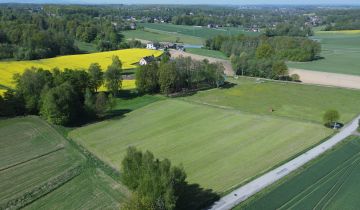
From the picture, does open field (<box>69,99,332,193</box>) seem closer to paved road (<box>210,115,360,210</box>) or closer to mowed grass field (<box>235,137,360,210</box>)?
paved road (<box>210,115,360,210</box>)

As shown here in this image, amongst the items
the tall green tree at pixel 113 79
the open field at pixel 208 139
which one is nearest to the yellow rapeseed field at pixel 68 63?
the tall green tree at pixel 113 79

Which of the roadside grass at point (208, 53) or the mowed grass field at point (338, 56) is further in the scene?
the roadside grass at point (208, 53)

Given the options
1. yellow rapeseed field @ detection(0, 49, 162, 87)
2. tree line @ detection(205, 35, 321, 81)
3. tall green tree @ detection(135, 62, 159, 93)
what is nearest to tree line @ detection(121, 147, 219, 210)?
tall green tree @ detection(135, 62, 159, 93)

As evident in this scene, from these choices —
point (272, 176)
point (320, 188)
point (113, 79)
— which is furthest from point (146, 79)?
point (320, 188)

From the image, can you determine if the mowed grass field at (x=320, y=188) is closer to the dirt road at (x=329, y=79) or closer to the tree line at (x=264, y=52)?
the dirt road at (x=329, y=79)

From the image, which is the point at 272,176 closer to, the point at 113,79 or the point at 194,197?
the point at 194,197

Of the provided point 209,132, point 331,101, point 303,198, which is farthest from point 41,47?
point 303,198
